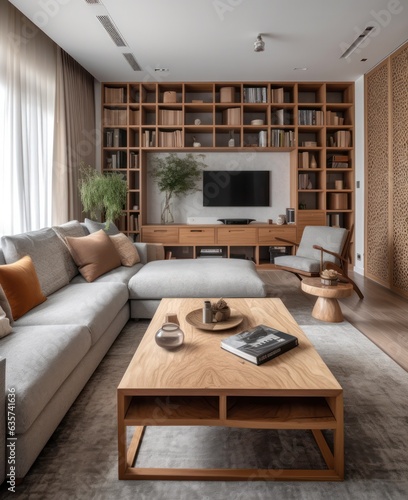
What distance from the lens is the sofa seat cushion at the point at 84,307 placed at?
6.98ft

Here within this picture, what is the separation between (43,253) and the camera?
9.00ft

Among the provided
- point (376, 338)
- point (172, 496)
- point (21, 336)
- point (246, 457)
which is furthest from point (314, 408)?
point (376, 338)

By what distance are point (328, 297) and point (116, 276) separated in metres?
1.80

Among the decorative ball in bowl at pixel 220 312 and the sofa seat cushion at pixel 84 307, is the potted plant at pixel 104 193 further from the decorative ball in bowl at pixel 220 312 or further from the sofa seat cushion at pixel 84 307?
the decorative ball in bowl at pixel 220 312

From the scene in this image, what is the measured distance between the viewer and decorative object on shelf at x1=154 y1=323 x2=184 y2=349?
5.56 feet

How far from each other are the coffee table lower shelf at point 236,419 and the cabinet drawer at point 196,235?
415 cm

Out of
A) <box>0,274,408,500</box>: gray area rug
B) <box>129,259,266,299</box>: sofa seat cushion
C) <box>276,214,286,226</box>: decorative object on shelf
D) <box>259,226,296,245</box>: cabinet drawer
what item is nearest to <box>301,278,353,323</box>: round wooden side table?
<box>129,259,266,299</box>: sofa seat cushion

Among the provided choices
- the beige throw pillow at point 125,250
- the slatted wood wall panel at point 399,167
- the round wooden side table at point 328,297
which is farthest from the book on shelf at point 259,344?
the slatted wood wall panel at point 399,167

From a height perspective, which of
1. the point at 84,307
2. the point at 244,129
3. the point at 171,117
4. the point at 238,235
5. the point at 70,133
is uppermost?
the point at 171,117

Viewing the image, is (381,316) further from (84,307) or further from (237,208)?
(237,208)

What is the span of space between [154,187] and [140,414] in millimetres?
4916

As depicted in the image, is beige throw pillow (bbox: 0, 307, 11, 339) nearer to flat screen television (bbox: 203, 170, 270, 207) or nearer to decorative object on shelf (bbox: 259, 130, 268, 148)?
flat screen television (bbox: 203, 170, 270, 207)

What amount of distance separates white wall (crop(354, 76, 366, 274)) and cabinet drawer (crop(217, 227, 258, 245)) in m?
1.50

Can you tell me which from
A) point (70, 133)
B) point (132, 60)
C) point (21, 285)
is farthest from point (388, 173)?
point (21, 285)
